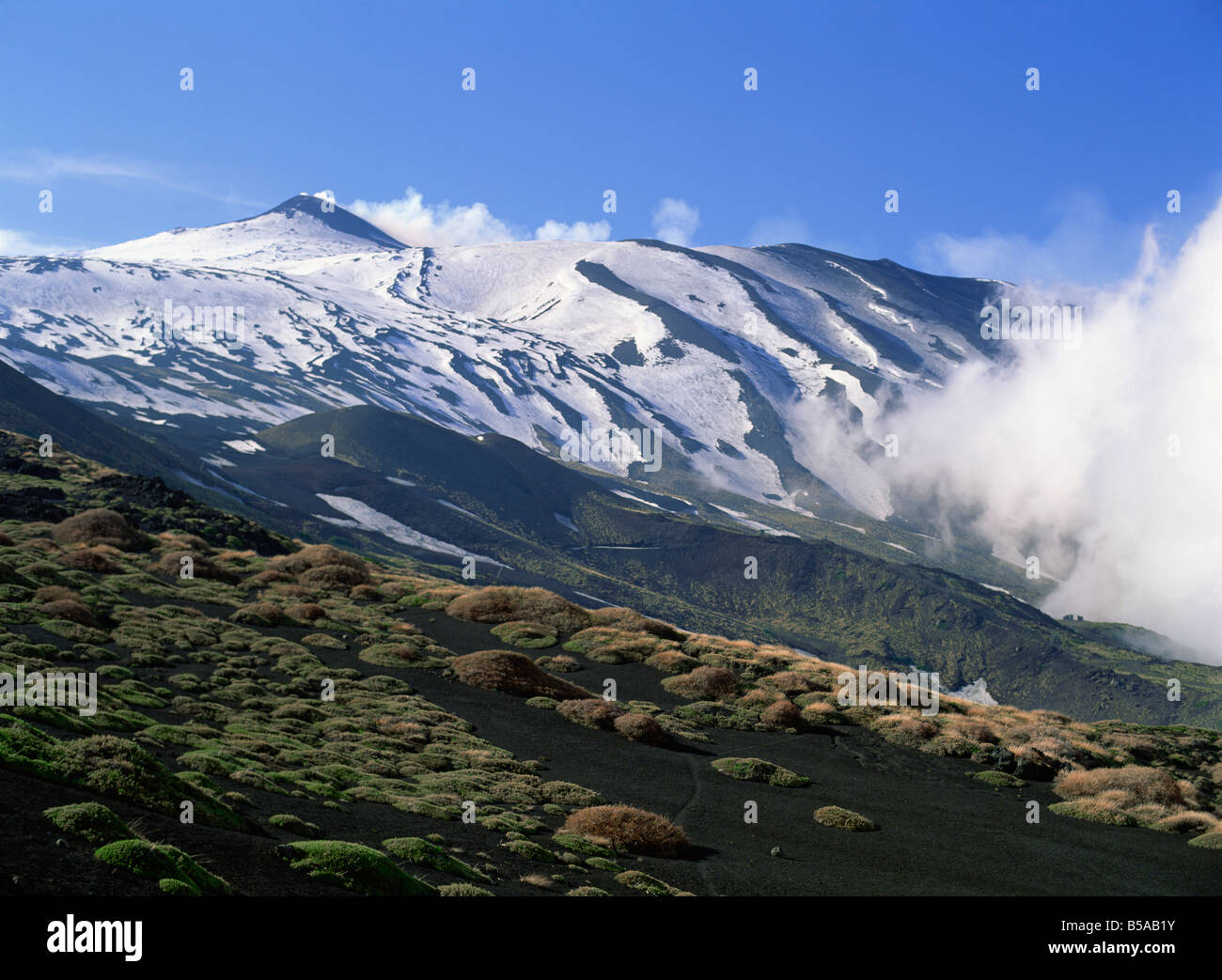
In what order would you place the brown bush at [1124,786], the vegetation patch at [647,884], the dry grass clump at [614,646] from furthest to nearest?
the dry grass clump at [614,646], the brown bush at [1124,786], the vegetation patch at [647,884]

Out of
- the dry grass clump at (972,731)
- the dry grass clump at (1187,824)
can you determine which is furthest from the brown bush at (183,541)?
the dry grass clump at (1187,824)

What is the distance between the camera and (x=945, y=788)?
33531 millimetres

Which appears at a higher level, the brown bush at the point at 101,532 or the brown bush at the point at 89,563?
the brown bush at the point at 101,532

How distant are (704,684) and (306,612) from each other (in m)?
19.4

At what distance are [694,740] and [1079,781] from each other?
13535mm

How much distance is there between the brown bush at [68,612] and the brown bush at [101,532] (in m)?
18.8

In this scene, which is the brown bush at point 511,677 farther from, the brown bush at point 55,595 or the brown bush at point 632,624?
the brown bush at point 55,595

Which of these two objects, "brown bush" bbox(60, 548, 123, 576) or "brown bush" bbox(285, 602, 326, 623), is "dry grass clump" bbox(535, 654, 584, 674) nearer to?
"brown bush" bbox(285, 602, 326, 623)

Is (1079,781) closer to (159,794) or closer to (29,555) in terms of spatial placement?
(159,794)

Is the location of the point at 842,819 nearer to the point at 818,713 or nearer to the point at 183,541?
the point at 818,713

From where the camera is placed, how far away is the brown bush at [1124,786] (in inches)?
1287

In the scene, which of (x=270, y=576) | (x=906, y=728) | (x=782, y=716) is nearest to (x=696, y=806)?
(x=782, y=716)

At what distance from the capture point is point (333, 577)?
59.8 metres
